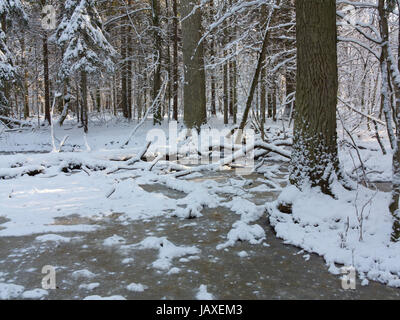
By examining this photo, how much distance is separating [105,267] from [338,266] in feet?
8.29

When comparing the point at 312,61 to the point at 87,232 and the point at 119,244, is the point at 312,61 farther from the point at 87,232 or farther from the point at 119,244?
the point at 87,232

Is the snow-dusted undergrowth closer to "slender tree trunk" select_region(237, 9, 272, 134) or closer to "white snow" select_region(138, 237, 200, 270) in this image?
"white snow" select_region(138, 237, 200, 270)

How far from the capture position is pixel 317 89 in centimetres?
485

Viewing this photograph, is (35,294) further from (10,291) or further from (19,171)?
(19,171)

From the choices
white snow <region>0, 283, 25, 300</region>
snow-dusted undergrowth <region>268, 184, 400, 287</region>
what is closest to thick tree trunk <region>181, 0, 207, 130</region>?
snow-dusted undergrowth <region>268, 184, 400, 287</region>

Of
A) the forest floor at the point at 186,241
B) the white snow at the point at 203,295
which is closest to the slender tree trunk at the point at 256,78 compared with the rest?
the forest floor at the point at 186,241

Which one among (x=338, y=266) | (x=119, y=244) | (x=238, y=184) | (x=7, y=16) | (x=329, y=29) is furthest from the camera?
(x=7, y=16)

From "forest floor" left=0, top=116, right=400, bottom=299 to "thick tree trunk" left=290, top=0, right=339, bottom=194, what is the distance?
15.9 inches

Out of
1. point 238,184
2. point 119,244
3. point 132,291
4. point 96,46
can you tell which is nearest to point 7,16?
point 96,46

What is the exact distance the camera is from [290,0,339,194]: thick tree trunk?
15.8 feet

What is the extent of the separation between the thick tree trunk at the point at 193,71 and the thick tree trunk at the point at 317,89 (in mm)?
8173

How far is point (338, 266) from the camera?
12.3 ft

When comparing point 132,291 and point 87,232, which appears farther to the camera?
point 87,232

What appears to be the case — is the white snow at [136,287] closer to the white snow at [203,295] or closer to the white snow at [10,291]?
the white snow at [203,295]
